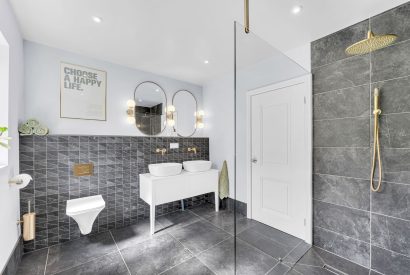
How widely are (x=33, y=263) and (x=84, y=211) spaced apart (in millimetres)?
637

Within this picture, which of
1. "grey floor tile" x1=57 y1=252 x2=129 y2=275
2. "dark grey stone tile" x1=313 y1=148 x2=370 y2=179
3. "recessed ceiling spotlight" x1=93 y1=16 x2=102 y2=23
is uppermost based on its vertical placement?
"recessed ceiling spotlight" x1=93 y1=16 x2=102 y2=23

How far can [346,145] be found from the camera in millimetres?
1856

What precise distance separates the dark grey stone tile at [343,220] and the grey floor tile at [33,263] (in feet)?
9.35

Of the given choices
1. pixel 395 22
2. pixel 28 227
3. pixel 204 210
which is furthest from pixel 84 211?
pixel 395 22

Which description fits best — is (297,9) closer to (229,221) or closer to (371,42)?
(371,42)

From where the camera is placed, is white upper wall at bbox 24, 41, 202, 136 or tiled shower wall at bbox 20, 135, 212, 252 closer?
tiled shower wall at bbox 20, 135, 212, 252

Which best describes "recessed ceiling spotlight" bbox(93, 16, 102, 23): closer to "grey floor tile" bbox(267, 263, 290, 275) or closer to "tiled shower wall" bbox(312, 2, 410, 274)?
"tiled shower wall" bbox(312, 2, 410, 274)

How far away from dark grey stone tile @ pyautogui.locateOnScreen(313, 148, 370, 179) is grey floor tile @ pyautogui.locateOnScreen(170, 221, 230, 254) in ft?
4.72

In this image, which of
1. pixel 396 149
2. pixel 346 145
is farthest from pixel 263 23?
pixel 396 149

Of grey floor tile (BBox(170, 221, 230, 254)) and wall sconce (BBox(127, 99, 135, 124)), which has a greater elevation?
wall sconce (BBox(127, 99, 135, 124))

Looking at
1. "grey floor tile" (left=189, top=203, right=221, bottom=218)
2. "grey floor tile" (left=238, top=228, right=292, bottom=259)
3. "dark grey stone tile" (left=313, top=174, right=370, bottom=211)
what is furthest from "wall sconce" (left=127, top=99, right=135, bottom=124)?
"dark grey stone tile" (left=313, top=174, right=370, bottom=211)

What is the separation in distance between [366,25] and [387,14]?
15 cm

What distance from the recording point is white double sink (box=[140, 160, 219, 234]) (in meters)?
2.46

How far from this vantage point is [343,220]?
1869 mm
